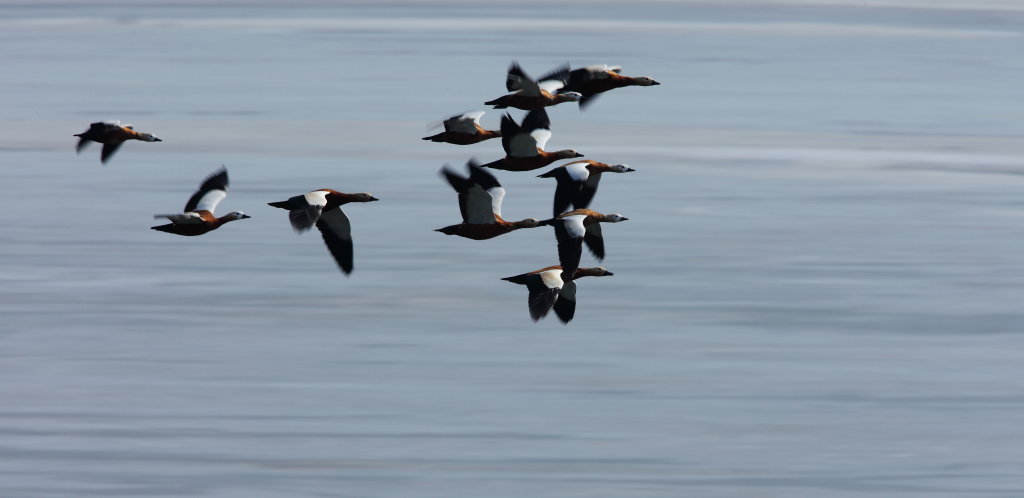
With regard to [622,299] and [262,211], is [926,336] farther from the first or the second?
[262,211]

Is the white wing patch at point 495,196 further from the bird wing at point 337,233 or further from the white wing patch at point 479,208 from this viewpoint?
the bird wing at point 337,233

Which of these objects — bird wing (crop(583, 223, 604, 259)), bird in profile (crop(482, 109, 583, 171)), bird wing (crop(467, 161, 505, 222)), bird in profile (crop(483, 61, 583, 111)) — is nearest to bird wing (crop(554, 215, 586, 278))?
bird wing (crop(467, 161, 505, 222))

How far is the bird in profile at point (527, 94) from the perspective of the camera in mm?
16172

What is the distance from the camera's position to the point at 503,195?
49.5 ft

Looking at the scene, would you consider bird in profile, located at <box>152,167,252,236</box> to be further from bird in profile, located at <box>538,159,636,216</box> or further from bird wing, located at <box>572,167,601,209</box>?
bird wing, located at <box>572,167,601,209</box>

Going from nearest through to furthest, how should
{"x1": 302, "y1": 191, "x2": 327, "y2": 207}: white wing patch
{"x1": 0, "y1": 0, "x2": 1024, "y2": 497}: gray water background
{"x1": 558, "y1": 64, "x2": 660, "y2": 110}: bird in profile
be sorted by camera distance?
{"x1": 0, "y1": 0, "x2": 1024, "y2": 497}: gray water background, {"x1": 302, "y1": 191, "x2": 327, "y2": 207}: white wing patch, {"x1": 558, "y1": 64, "x2": 660, "y2": 110}: bird in profile

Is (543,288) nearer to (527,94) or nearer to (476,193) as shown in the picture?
(476,193)

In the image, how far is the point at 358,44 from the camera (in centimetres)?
5056

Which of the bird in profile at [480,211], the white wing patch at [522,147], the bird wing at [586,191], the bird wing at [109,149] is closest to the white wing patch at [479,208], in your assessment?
the bird in profile at [480,211]

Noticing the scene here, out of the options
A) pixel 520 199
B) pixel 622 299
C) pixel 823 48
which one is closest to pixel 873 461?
pixel 622 299

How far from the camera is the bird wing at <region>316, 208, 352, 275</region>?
48.8 feet

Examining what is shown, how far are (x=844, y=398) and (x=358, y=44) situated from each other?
3759 cm

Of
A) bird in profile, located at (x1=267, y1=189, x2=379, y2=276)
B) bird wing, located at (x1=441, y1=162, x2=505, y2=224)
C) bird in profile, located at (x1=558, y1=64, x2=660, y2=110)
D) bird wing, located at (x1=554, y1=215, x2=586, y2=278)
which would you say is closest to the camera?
bird wing, located at (x1=554, y1=215, x2=586, y2=278)

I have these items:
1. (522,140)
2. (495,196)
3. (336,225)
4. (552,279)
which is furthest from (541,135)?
(552,279)
